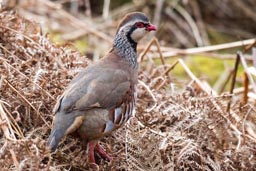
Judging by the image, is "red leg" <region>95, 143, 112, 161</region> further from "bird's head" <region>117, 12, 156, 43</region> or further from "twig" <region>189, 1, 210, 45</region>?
"twig" <region>189, 1, 210, 45</region>

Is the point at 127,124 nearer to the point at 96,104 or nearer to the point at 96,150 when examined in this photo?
Result: the point at 96,150

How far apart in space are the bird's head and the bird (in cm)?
3

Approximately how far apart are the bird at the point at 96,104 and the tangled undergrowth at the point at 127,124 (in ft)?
0.40

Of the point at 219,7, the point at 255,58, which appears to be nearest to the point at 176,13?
the point at 219,7

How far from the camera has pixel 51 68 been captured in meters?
4.10

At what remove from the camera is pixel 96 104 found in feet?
11.6

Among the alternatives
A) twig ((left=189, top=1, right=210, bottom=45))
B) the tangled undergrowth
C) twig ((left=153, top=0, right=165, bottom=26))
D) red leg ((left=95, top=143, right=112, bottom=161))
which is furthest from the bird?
twig ((left=189, top=1, right=210, bottom=45))

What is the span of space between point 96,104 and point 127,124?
45 cm

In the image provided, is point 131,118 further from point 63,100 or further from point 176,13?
point 176,13

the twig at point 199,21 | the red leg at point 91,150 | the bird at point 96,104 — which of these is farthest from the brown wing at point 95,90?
the twig at point 199,21

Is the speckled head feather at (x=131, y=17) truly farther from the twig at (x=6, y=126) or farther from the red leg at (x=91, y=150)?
the twig at (x=6, y=126)

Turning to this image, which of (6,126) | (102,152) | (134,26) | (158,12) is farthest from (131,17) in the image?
(158,12)

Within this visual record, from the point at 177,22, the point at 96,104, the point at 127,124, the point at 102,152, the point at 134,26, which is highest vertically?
the point at 177,22

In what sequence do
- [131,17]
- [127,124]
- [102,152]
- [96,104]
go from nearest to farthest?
[96,104]
[102,152]
[127,124]
[131,17]
